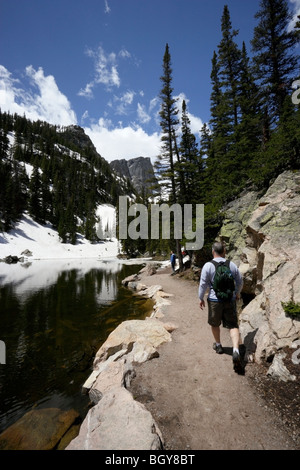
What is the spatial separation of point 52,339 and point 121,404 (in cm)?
718

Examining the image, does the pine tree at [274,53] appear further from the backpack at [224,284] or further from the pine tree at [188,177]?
the backpack at [224,284]

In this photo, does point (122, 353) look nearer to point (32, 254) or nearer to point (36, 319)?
point (36, 319)

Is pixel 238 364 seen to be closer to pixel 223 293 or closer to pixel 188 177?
pixel 223 293

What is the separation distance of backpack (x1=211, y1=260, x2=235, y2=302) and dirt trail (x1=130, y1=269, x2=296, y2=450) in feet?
5.51

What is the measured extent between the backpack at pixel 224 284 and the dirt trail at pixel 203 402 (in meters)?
1.68

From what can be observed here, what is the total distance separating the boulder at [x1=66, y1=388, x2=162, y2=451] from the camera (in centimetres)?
301

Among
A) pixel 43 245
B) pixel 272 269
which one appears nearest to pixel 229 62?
pixel 272 269

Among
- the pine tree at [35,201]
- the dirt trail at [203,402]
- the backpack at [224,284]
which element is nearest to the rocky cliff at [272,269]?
the dirt trail at [203,402]

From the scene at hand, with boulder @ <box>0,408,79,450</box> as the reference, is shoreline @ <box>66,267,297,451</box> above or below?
above

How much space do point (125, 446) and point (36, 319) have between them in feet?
36.9

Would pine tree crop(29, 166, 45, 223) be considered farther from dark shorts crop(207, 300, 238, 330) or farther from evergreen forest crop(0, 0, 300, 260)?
dark shorts crop(207, 300, 238, 330)

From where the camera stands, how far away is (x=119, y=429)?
3.27 m

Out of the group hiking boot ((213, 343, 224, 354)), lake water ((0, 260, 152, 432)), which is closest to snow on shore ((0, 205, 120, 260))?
lake water ((0, 260, 152, 432))
